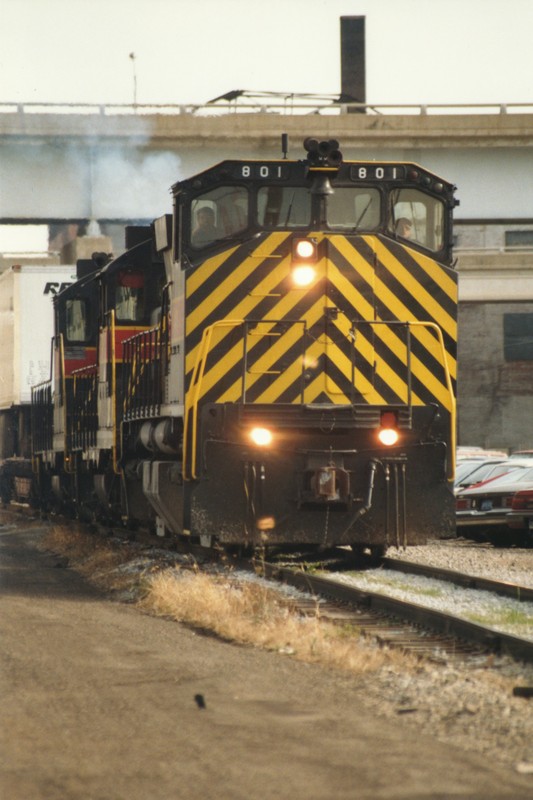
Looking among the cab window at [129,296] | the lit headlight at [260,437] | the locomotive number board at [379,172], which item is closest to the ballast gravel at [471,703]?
the lit headlight at [260,437]

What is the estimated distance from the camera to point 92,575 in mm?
12828

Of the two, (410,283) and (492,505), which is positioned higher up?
(410,283)

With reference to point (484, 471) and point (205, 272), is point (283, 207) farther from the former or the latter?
point (484, 471)

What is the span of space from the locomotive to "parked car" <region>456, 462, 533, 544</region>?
621cm

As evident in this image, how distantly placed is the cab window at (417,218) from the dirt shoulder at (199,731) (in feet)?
16.8

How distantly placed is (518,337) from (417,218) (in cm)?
4836

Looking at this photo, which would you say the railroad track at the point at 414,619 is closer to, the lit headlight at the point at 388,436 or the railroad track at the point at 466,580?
the railroad track at the point at 466,580

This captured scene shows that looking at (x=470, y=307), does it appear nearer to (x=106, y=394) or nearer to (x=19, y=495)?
(x=19, y=495)

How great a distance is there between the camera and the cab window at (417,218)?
39.9 ft

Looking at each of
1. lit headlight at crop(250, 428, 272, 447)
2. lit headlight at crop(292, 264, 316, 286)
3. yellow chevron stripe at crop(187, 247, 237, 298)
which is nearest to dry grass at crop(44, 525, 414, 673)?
lit headlight at crop(250, 428, 272, 447)

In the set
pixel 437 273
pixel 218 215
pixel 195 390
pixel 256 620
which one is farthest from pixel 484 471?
pixel 256 620

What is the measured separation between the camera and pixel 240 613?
914 cm

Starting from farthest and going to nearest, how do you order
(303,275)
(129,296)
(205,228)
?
(129,296) < (205,228) < (303,275)

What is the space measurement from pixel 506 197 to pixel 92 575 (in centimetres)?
2603
